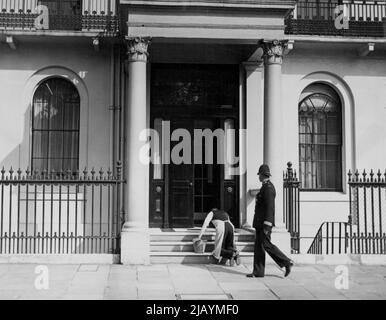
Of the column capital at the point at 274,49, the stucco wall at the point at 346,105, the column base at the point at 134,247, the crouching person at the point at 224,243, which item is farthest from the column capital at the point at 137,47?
the stucco wall at the point at 346,105

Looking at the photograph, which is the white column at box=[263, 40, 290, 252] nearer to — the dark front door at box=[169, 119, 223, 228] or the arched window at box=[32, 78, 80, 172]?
the dark front door at box=[169, 119, 223, 228]

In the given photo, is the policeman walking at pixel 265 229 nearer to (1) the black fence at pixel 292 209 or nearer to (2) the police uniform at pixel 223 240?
(2) the police uniform at pixel 223 240

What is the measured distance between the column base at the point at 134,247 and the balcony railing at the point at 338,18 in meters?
6.96

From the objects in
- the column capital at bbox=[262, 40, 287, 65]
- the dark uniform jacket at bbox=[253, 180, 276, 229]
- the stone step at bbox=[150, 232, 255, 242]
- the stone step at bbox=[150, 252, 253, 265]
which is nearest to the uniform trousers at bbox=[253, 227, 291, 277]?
the dark uniform jacket at bbox=[253, 180, 276, 229]

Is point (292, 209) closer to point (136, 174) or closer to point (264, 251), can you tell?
point (264, 251)

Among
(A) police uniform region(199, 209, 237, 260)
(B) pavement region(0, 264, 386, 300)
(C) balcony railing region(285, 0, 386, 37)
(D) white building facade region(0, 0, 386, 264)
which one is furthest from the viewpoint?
(C) balcony railing region(285, 0, 386, 37)

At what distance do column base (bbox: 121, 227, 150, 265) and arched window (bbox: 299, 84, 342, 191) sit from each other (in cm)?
564

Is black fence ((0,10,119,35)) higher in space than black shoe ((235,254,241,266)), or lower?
higher

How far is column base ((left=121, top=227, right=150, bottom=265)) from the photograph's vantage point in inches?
456

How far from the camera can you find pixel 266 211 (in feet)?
32.8

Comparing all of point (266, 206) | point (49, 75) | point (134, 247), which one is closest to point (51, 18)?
point (49, 75)

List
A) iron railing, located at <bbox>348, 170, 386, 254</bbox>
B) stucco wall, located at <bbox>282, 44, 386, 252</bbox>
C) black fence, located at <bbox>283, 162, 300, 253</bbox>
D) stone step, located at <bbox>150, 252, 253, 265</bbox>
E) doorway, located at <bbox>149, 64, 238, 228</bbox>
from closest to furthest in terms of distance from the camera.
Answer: iron railing, located at <bbox>348, 170, 386, 254</bbox>
stone step, located at <bbox>150, 252, 253, 265</bbox>
black fence, located at <bbox>283, 162, 300, 253</bbox>
doorway, located at <bbox>149, 64, 238, 228</bbox>
stucco wall, located at <bbox>282, 44, 386, 252</bbox>

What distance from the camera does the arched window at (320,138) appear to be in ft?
50.7

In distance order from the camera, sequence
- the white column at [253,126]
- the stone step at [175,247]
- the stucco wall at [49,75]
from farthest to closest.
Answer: the white column at [253,126] < the stucco wall at [49,75] < the stone step at [175,247]
